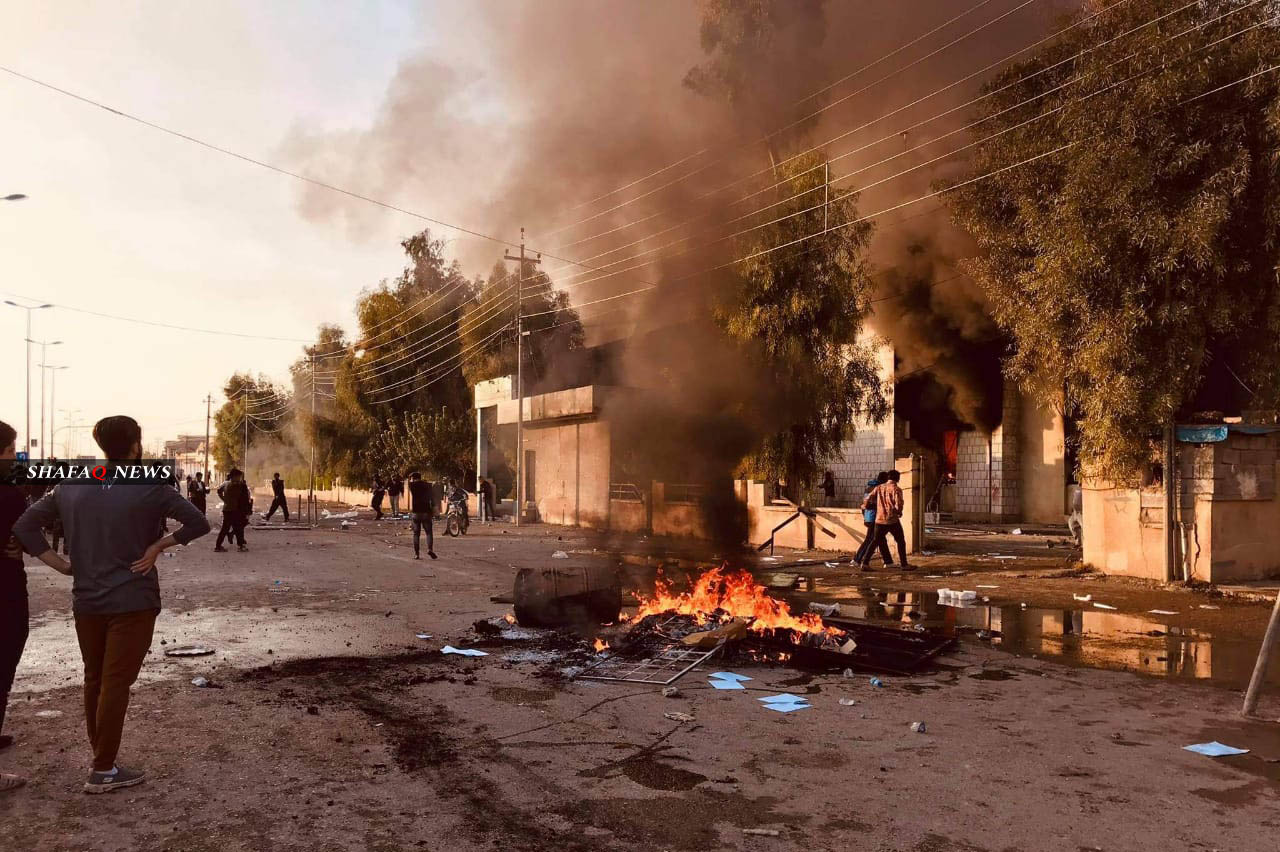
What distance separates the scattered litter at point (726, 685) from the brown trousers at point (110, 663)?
3643mm

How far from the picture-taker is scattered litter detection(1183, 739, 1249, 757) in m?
4.69

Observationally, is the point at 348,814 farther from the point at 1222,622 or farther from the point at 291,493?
A: the point at 291,493

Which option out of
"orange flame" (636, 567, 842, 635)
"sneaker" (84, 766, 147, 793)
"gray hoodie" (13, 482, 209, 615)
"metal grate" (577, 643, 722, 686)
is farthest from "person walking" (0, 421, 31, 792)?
"orange flame" (636, 567, 842, 635)

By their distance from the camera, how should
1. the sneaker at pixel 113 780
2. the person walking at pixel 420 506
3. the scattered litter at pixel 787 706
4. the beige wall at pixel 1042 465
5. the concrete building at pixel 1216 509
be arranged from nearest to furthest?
the sneaker at pixel 113 780 < the scattered litter at pixel 787 706 < the concrete building at pixel 1216 509 < the person walking at pixel 420 506 < the beige wall at pixel 1042 465

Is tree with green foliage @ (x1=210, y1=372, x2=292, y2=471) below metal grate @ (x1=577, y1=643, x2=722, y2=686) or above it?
above

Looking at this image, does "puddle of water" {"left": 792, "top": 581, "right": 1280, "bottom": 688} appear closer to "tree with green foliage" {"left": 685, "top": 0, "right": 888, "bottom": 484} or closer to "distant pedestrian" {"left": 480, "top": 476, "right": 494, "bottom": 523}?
"tree with green foliage" {"left": 685, "top": 0, "right": 888, "bottom": 484}

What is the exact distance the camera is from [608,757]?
454 cm

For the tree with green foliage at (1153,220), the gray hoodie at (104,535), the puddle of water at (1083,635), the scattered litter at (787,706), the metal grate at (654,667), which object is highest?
the tree with green foliage at (1153,220)

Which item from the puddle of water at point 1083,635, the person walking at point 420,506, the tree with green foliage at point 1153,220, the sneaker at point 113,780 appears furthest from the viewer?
the person walking at point 420,506

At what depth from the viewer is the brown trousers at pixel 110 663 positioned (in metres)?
3.95

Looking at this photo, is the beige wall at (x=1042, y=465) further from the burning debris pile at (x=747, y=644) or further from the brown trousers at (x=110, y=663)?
the brown trousers at (x=110, y=663)

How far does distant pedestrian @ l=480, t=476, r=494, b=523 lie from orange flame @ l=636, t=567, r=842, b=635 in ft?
64.9

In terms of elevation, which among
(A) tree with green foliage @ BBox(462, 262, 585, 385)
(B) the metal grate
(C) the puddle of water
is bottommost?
(C) the puddle of water

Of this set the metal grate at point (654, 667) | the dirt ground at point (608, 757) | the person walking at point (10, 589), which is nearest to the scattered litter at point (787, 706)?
the dirt ground at point (608, 757)
